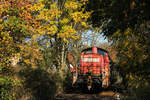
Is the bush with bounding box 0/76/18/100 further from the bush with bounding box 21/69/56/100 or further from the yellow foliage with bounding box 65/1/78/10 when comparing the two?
the yellow foliage with bounding box 65/1/78/10

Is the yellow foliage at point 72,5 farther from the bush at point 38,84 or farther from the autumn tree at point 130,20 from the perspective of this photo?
the autumn tree at point 130,20

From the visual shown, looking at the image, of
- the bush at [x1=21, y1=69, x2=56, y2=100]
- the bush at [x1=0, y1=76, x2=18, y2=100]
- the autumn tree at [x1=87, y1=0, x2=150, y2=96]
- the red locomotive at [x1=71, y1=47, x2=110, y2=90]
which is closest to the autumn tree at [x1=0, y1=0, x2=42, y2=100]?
the bush at [x1=0, y1=76, x2=18, y2=100]

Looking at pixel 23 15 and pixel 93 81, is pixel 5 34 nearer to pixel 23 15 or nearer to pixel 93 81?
pixel 23 15

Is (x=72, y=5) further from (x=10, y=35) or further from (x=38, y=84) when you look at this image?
(x=38, y=84)

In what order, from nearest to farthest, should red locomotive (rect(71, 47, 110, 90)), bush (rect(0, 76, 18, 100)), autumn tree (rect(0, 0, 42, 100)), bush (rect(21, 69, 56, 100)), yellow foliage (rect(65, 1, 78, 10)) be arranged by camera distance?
bush (rect(0, 76, 18, 100))
autumn tree (rect(0, 0, 42, 100))
bush (rect(21, 69, 56, 100))
red locomotive (rect(71, 47, 110, 90))
yellow foliage (rect(65, 1, 78, 10))

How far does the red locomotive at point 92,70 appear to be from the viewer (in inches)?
709

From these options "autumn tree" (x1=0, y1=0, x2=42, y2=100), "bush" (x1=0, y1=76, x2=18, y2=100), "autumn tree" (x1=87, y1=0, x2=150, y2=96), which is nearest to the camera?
"autumn tree" (x1=87, y1=0, x2=150, y2=96)

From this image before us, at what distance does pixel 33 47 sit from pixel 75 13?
507 cm

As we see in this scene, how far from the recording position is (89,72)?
60.0 ft

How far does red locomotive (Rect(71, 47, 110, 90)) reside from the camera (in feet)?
59.1

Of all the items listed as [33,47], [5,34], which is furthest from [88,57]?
[5,34]

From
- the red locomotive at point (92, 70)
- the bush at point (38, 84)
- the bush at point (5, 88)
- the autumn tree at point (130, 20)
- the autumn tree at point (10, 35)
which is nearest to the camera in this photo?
the autumn tree at point (130, 20)

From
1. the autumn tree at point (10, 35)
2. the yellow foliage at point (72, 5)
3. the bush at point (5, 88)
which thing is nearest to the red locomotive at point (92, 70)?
the yellow foliage at point (72, 5)

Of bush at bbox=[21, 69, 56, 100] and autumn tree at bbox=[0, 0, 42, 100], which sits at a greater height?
autumn tree at bbox=[0, 0, 42, 100]
